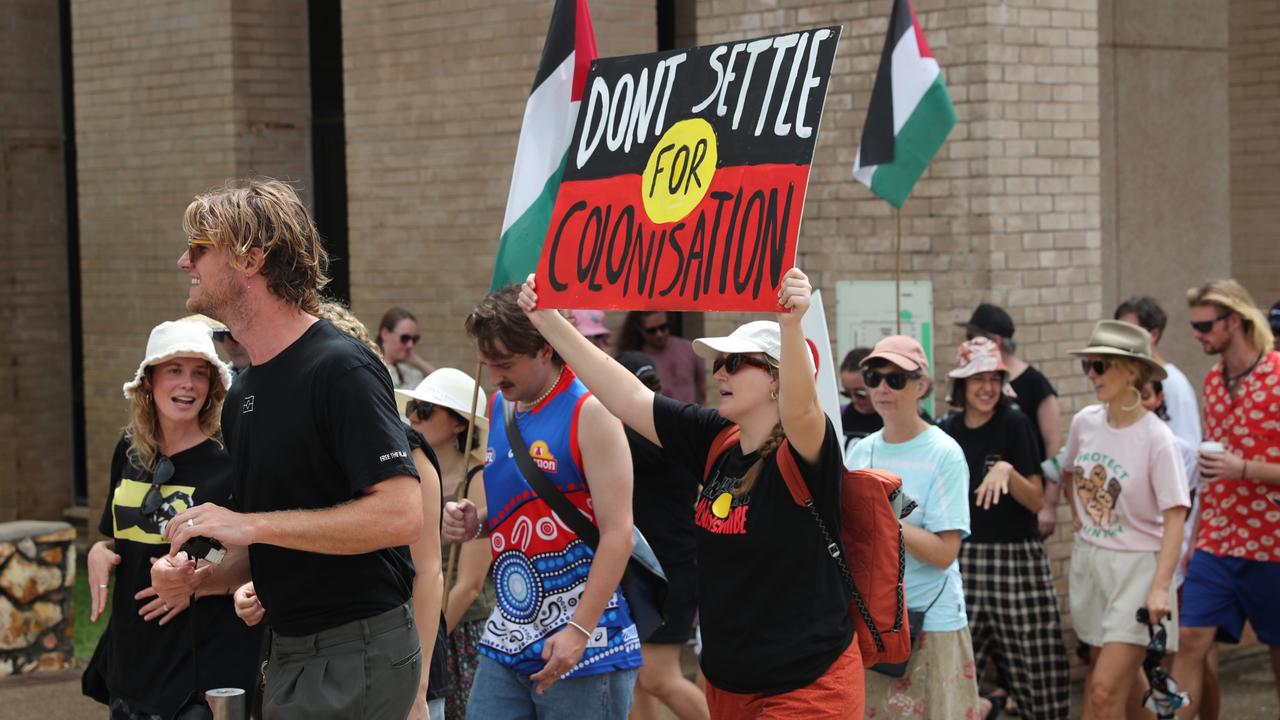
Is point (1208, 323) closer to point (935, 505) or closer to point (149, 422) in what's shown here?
point (935, 505)

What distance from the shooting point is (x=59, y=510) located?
13.6m

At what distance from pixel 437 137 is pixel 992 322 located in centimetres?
408

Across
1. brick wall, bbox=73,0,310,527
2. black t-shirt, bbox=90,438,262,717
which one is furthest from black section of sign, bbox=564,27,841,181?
brick wall, bbox=73,0,310,527

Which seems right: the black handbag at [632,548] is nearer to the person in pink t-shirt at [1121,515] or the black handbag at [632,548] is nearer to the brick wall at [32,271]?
the person in pink t-shirt at [1121,515]

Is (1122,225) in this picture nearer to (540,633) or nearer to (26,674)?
(540,633)

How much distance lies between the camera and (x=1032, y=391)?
306 inches

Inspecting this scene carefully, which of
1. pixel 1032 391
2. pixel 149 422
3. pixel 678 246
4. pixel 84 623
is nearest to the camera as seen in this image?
pixel 678 246

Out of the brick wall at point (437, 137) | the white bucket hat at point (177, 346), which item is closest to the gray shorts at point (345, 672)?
the white bucket hat at point (177, 346)

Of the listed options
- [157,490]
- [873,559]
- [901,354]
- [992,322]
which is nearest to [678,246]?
[873,559]

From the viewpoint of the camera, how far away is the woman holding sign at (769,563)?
4.18 metres

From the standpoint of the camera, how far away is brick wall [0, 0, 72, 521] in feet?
43.7

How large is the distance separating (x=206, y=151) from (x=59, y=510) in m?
4.02

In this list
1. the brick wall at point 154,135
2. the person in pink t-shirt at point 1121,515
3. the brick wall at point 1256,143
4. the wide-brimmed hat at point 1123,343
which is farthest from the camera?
the brick wall at point 1256,143

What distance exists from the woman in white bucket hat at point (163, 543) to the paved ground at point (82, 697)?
3.64 metres
